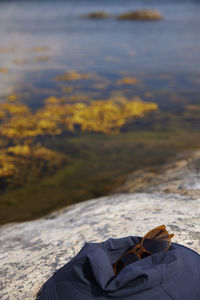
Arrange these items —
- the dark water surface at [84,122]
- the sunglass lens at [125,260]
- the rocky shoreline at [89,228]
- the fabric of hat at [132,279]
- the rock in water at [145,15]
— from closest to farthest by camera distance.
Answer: the fabric of hat at [132,279] → the sunglass lens at [125,260] → the rocky shoreline at [89,228] → the dark water surface at [84,122] → the rock in water at [145,15]

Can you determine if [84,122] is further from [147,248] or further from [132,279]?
[132,279]

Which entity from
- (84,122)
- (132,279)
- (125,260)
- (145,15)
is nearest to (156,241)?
(125,260)

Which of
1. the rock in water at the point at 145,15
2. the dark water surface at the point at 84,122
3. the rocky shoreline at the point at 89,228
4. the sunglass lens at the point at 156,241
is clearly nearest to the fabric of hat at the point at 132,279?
the sunglass lens at the point at 156,241

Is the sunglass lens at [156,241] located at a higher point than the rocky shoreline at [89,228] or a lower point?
higher

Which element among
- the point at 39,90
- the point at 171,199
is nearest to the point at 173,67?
the point at 39,90

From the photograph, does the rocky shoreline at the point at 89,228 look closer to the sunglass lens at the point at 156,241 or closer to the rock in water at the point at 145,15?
the sunglass lens at the point at 156,241
